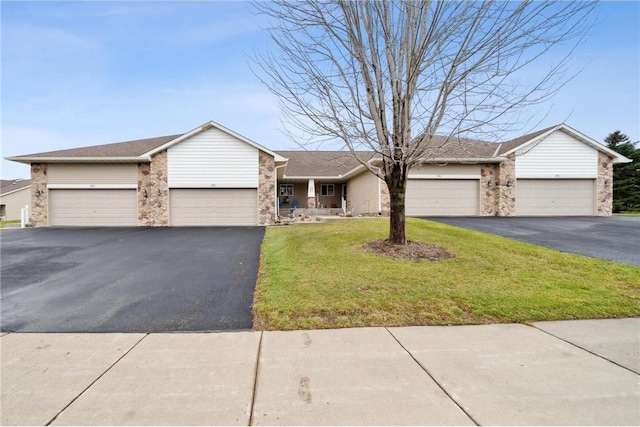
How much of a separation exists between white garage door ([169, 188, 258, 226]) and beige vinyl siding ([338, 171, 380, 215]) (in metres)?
6.94

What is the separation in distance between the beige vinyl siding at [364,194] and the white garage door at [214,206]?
6944 mm

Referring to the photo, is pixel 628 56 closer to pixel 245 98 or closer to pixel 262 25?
pixel 262 25

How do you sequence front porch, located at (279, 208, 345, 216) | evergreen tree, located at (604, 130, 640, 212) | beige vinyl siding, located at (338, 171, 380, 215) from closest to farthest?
beige vinyl siding, located at (338, 171, 380, 215) → front porch, located at (279, 208, 345, 216) → evergreen tree, located at (604, 130, 640, 212)

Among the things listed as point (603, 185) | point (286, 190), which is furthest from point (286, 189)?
point (603, 185)

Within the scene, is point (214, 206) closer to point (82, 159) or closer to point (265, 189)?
point (265, 189)

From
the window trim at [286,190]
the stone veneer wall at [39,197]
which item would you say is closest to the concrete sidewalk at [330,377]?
the stone veneer wall at [39,197]

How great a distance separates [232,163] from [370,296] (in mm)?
12353

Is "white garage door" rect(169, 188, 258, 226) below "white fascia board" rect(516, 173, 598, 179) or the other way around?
below

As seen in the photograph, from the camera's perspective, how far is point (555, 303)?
447 centimetres

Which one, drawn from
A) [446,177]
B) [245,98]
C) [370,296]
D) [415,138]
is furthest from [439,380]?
[446,177]

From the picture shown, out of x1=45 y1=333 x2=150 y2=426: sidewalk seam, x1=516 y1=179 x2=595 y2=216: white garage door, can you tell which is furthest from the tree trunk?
x1=516 y1=179 x2=595 y2=216: white garage door

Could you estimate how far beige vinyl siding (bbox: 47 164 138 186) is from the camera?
591 inches

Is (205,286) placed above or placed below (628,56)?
below

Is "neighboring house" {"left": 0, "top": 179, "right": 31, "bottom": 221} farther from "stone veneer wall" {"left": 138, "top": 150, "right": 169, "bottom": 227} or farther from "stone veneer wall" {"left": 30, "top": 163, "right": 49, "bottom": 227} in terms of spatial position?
"stone veneer wall" {"left": 138, "top": 150, "right": 169, "bottom": 227}
